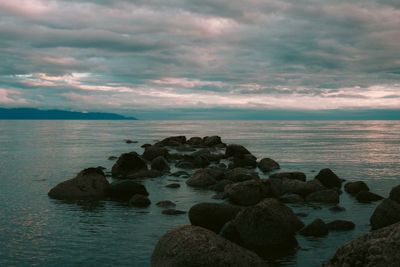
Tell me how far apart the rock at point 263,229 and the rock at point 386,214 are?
4518mm

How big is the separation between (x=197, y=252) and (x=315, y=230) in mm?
7808

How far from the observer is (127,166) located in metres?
39.8

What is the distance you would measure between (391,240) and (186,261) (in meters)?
5.90

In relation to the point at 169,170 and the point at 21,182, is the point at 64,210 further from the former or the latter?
the point at 169,170

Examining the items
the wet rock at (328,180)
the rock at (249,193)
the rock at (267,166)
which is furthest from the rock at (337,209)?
the rock at (267,166)

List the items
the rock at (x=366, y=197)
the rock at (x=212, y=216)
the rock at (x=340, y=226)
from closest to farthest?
the rock at (x=212, y=216) < the rock at (x=340, y=226) < the rock at (x=366, y=197)

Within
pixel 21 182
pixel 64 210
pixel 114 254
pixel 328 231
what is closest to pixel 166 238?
pixel 114 254

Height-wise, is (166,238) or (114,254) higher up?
(166,238)

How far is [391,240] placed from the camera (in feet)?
33.9

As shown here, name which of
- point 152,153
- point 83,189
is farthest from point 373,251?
point 152,153

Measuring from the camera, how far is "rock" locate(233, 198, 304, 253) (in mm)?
17984

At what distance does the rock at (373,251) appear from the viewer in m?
10.0

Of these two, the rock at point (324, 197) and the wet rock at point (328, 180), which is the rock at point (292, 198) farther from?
the wet rock at point (328, 180)

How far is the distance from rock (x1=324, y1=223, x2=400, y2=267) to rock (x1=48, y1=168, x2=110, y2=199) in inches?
819
